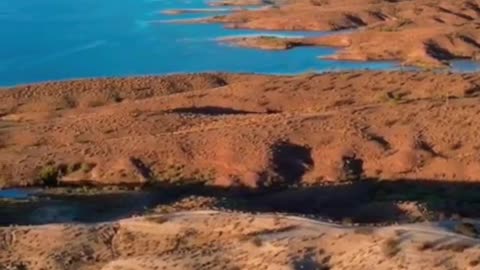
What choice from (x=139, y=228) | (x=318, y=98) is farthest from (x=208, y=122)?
(x=139, y=228)

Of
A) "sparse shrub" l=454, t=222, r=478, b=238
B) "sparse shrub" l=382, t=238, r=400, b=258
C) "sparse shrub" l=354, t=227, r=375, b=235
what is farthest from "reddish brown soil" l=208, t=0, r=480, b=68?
"sparse shrub" l=382, t=238, r=400, b=258

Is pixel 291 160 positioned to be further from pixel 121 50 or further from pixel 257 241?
pixel 121 50

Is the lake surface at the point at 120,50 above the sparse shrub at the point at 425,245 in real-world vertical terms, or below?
below

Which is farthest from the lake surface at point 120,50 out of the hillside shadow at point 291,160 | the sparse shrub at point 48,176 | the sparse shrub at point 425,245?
the sparse shrub at point 425,245

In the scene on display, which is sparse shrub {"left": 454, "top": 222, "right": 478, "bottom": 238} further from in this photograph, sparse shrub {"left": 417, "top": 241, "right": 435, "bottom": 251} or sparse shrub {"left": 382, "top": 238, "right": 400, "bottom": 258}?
sparse shrub {"left": 382, "top": 238, "right": 400, "bottom": 258}

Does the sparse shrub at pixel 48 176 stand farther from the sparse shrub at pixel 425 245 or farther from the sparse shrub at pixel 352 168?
the sparse shrub at pixel 425 245

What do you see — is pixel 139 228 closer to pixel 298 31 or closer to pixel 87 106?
pixel 87 106
